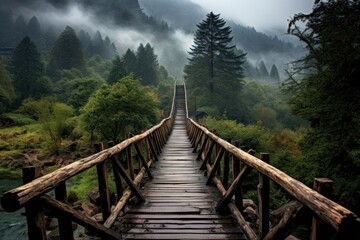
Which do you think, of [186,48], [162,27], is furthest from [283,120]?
[162,27]

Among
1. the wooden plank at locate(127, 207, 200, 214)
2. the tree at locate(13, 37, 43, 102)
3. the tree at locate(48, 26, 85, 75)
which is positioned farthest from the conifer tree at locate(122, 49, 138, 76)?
the wooden plank at locate(127, 207, 200, 214)

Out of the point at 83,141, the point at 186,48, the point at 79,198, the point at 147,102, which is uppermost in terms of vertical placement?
the point at 186,48

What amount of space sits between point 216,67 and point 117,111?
28151 millimetres

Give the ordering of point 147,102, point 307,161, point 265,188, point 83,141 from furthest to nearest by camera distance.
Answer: point 83,141 < point 147,102 < point 307,161 < point 265,188

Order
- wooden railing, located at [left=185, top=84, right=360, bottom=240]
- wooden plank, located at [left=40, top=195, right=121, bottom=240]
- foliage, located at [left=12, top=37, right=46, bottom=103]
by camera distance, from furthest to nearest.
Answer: foliage, located at [left=12, top=37, right=46, bottom=103] < wooden plank, located at [left=40, top=195, right=121, bottom=240] < wooden railing, located at [left=185, top=84, right=360, bottom=240]

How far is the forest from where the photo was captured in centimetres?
865

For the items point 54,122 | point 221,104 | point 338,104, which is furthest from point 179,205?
point 221,104

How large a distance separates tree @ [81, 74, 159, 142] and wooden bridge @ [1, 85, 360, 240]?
12.7 meters

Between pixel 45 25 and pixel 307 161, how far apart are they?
175m

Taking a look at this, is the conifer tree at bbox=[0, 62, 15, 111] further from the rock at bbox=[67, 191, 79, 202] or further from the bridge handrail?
the bridge handrail

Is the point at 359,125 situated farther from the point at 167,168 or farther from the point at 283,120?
the point at 283,120

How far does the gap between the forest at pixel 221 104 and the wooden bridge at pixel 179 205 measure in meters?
4.22

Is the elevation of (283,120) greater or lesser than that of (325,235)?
lesser

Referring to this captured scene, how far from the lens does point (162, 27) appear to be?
183 meters
